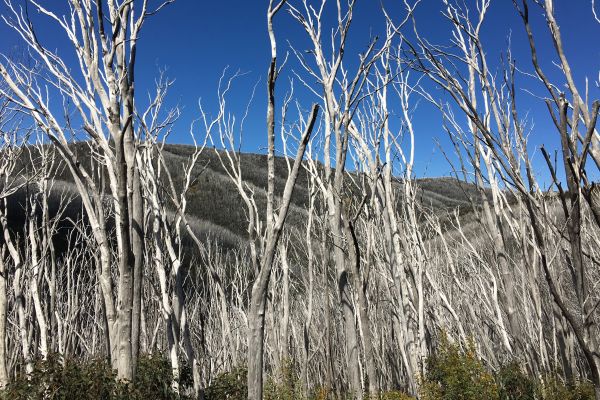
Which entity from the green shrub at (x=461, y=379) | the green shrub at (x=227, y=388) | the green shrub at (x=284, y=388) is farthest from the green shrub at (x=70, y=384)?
the green shrub at (x=461, y=379)

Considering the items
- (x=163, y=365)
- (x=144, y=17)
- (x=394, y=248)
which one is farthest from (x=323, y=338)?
(x=144, y=17)

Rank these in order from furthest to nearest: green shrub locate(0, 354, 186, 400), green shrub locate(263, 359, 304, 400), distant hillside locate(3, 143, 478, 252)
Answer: distant hillside locate(3, 143, 478, 252) < green shrub locate(263, 359, 304, 400) < green shrub locate(0, 354, 186, 400)

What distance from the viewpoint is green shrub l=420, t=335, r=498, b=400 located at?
4125mm

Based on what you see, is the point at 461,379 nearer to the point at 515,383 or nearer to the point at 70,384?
the point at 515,383

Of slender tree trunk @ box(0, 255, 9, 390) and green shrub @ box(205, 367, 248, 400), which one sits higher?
slender tree trunk @ box(0, 255, 9, 390)

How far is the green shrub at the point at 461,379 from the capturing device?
4.12m

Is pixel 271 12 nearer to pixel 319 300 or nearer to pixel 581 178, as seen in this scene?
pixel 581 178

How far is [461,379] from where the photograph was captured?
14.1 feet

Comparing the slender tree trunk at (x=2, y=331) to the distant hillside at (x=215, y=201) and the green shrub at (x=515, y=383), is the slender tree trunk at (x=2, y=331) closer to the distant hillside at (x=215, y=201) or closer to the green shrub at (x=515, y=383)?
the green shrub at (x=515, y=383)

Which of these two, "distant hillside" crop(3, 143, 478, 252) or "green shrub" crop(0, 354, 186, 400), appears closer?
"green shrub" crop(0, 354, 186, 400)

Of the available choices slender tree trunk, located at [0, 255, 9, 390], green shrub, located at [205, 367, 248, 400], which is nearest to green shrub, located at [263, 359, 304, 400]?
green shrub, located at [205, 367, 248, 400]

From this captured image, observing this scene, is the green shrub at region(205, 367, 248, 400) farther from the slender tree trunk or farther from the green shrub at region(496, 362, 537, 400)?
the green shrub at region(496, 362, 537, 400)

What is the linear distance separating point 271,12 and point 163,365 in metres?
3.89

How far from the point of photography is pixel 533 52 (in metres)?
1.26
